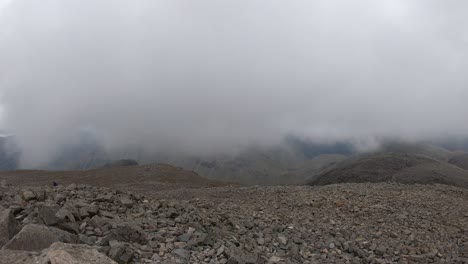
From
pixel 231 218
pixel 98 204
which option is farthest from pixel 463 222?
pixel 98 204

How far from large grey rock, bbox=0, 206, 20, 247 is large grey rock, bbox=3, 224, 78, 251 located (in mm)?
866

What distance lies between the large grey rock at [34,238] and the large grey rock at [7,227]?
866 millimetres

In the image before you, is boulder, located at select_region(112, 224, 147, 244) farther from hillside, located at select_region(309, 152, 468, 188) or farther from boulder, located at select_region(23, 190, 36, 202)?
hillside, located at select_region(309, 152, 468, 188)

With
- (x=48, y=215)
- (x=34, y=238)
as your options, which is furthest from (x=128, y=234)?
(x=48, y=215)

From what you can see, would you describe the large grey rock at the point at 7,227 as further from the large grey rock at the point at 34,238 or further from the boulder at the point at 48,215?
the large grey rock at the point at 34,238

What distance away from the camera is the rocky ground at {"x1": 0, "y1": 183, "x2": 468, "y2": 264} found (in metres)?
8.80

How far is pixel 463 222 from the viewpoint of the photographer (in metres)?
15.9

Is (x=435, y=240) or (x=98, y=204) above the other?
(x=98, y=204)

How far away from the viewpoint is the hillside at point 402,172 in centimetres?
9850

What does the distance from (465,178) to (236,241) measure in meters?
109

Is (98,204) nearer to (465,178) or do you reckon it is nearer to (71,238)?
(71,238)

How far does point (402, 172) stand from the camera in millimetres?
111312

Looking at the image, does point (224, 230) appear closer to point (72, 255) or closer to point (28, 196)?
point (72, 255)

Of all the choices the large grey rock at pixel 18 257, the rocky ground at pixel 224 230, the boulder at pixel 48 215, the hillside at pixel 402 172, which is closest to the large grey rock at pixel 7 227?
the rocky ground at pixel 224 230
